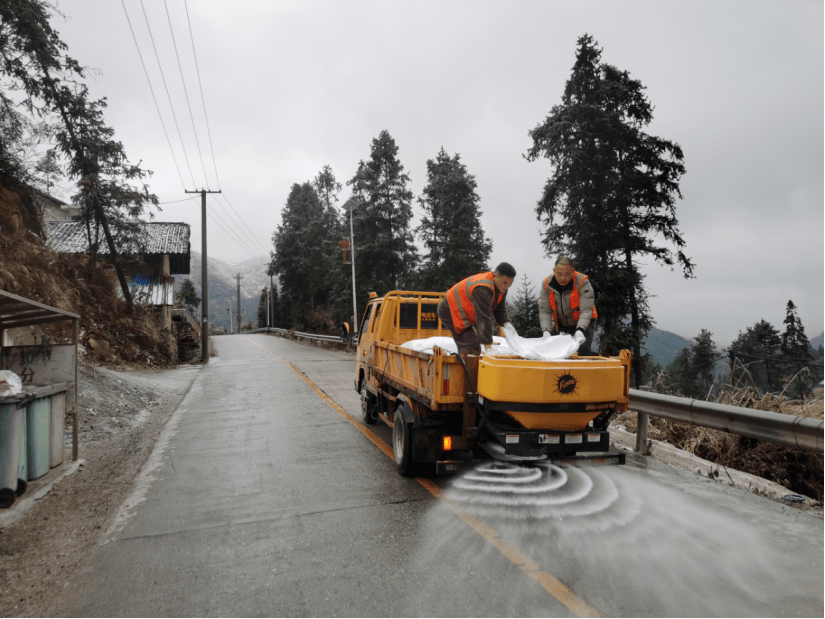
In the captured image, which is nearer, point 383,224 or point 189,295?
point 383,224

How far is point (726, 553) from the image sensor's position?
360 cm

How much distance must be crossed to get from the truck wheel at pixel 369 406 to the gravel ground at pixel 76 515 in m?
3.24

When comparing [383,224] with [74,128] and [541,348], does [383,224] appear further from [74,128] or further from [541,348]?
[541,348]

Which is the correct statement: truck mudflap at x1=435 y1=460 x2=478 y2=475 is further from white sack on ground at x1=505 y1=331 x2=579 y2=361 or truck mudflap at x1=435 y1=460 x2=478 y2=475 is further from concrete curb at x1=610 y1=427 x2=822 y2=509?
concrete curb at x1=610 y1=427 x2=822 y2=509

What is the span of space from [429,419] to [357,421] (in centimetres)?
383

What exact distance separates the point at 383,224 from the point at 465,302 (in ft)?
102

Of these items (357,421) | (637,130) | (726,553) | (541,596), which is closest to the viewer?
(541,596)

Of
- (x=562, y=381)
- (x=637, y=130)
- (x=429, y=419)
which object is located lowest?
(x=429, y=419)

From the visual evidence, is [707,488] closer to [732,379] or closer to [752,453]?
[752,453]

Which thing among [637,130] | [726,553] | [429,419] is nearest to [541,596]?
→ [726,553]

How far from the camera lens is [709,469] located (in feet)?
18.4

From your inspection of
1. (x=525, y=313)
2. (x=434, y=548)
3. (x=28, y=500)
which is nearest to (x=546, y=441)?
(x=434, y=548)

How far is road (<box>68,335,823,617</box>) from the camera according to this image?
3059mm

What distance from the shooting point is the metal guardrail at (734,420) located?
14.3ft
